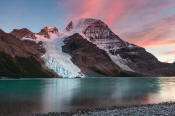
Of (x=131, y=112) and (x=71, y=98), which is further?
(x=71, y=98)

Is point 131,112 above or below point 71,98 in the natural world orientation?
above

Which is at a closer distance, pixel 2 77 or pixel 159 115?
pixel 159 115

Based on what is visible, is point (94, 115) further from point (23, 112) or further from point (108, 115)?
point (23, 112)

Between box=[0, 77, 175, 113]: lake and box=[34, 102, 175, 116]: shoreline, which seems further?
box=[0, 77, 175, 113]: lake

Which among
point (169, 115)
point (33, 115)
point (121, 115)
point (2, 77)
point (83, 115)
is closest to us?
point (169, 115)

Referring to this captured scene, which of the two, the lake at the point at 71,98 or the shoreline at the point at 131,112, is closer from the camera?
the shoreline at the point at 131,112

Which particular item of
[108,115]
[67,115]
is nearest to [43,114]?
[67,115]

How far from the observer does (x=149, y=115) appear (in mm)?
24000

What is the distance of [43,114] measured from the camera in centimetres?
2911

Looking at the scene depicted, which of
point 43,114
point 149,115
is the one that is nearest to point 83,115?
point 43,114

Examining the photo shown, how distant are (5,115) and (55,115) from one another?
20.6ft

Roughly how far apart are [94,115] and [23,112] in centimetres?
1039

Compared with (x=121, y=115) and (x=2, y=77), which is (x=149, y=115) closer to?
(x=121, y=115)

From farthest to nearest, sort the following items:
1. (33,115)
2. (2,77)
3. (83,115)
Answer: (2,77) < (33,115) < (83,115)
